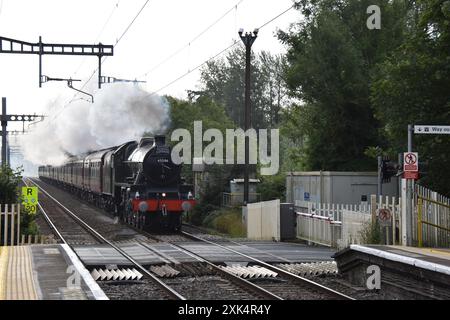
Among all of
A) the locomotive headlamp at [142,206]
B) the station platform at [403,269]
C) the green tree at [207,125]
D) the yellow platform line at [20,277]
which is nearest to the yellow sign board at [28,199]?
the locomotive headlamp at [142,206]

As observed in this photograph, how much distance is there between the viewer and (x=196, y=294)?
1235 centimetres

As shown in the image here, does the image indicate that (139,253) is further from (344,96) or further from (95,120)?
(95,120)

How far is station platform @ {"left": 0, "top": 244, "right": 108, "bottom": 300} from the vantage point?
33.5 ft

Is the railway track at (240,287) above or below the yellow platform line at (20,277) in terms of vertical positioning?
below

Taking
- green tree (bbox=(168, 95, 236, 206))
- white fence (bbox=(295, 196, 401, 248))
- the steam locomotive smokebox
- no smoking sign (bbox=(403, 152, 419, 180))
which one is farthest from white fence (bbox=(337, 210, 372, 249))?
green tree (bbox=(168, 95, 236, 206))

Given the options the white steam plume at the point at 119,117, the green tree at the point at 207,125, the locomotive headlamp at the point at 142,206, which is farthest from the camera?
the white steam plume at the point at 119,117

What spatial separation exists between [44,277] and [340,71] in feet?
58.0

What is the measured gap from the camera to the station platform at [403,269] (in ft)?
35.4

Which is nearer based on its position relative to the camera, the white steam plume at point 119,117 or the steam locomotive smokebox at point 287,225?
the steam locomotive smokebox at point 287,225

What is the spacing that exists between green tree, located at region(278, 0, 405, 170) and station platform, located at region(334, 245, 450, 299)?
13.9m

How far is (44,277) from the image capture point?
476 inches

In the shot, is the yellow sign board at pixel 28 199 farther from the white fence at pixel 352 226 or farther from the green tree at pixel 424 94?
the green tree at pixel 424 94

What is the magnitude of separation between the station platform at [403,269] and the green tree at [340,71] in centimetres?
1386

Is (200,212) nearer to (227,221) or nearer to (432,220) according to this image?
(227,221)
